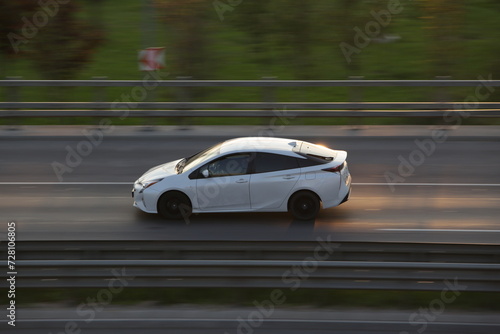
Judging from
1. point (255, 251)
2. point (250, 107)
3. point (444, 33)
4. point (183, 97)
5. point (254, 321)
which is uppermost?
point (444, 33)

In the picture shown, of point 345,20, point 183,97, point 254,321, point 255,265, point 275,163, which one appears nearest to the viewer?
point 254,321

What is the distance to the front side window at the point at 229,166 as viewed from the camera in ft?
40.9

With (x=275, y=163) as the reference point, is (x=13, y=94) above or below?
below

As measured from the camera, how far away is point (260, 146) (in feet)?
41.4

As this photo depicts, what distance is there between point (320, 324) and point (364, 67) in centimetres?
1807

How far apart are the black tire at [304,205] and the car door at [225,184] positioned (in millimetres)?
747

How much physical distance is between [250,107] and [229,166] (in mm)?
6100

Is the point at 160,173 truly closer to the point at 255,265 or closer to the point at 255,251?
the point at 255,251

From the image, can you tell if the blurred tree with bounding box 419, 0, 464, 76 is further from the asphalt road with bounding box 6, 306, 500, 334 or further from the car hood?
the asphalt road with bounding box 6, 306, 500, 334

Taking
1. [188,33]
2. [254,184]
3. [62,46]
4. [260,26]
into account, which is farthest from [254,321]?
[260,26]

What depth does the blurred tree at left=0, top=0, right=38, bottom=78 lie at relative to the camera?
21.7 meters

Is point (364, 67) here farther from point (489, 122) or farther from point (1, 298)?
point (1, 298)

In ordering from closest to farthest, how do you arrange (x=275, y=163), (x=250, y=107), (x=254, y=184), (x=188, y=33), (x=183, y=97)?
(x=254, y=184) < (x=275, y=163) < (x=250, y=107) < (x=183, y=97) < (x=188, y=33)

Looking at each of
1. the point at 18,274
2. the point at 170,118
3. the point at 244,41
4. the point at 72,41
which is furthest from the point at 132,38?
the point at 18,274
